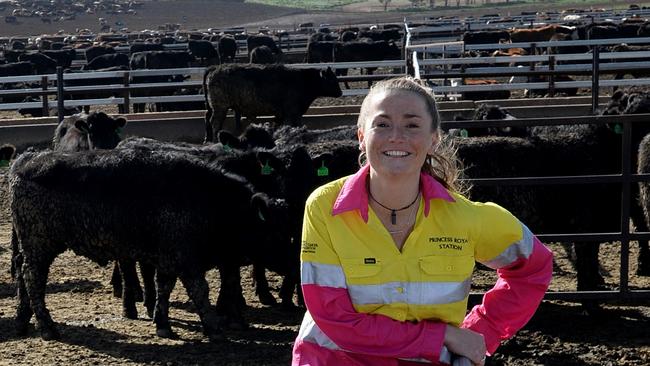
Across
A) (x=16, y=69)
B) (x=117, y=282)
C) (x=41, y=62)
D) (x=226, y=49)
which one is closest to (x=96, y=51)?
(x=226, y=49)

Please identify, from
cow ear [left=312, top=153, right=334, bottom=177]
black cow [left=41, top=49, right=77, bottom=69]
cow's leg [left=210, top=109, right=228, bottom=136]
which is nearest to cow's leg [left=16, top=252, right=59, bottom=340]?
cow ear [left=312, top=153, right=334, bottom=177]

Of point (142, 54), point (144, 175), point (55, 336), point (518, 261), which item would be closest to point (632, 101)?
point (144, 175)

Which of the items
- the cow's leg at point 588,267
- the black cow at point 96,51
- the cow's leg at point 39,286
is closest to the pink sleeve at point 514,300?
the cow's leg at point 588,267

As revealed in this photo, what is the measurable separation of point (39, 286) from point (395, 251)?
17.4ft

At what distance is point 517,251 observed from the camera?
323 cm

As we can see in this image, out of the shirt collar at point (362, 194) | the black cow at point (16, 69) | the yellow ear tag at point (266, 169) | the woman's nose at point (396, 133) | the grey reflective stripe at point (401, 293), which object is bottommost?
the black cow at point (16, 69)

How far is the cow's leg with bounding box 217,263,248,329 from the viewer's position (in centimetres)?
785

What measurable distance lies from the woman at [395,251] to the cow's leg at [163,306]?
15.0 ft

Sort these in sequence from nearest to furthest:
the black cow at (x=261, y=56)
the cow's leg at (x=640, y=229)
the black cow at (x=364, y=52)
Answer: the cow's leg at (x=640, y=229) → the black cow at (x=261, y=56) → the black cow at (x=364, y=52)

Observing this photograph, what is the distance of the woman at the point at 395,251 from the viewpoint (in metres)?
3.09

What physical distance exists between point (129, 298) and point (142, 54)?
85.9 feet

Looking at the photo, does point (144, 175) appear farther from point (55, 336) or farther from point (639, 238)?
point (639, 238)

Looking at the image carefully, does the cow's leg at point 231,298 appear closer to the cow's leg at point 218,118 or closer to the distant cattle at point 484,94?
the cow's leg at point 218,118

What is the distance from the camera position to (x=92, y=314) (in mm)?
8406
